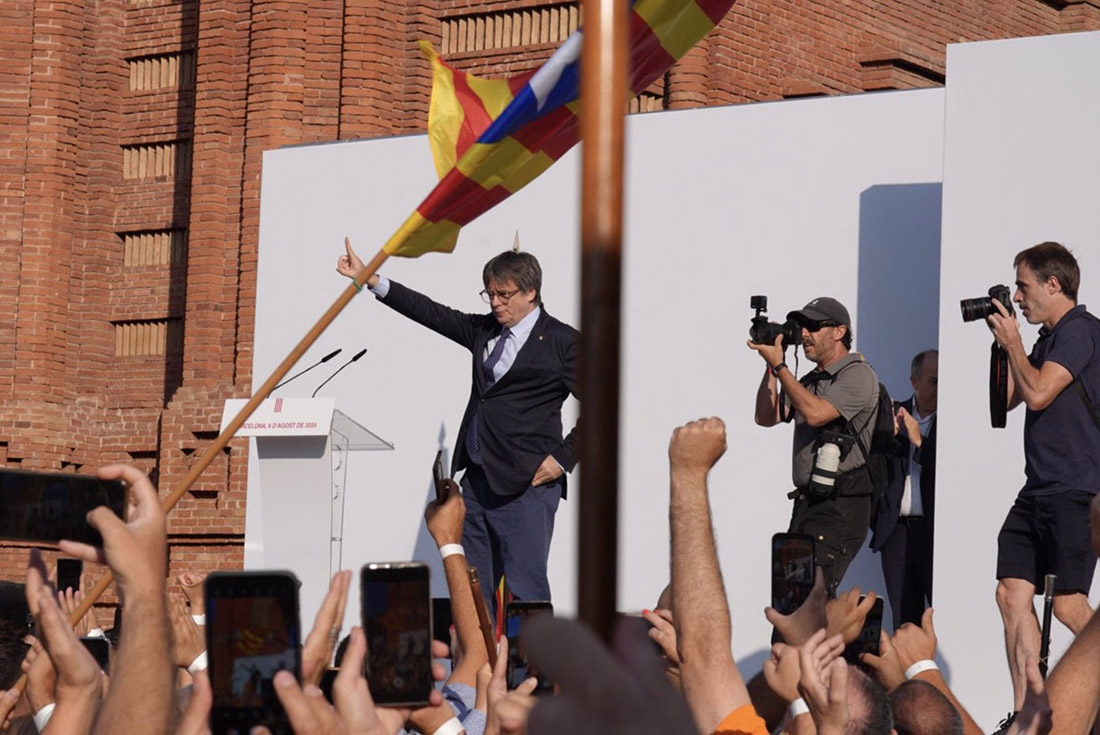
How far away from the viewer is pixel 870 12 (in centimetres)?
1552

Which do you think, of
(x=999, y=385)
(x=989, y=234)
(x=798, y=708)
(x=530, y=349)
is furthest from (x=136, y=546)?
(x=989, y=234)

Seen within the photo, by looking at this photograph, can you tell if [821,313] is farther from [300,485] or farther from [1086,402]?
[300,485]

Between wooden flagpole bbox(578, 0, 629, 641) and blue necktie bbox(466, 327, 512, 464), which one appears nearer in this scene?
wooden flagpole bbox(578, 0, 629, 641)

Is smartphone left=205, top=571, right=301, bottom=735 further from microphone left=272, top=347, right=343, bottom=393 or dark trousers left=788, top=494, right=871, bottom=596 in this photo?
microphone left=272, top=347, right=343, bottom=393

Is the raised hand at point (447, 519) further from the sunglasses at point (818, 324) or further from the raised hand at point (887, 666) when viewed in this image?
the sunglasses at point (818, 324)

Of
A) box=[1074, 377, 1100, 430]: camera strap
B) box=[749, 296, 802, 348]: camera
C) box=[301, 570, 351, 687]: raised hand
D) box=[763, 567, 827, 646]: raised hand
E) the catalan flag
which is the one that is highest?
the catalan flag

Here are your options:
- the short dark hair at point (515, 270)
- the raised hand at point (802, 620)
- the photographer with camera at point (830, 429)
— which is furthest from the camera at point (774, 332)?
the raised hand at point (802, 620)

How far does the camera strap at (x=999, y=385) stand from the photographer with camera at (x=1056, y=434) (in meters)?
0.26

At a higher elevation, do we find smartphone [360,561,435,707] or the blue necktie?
the blue necktie

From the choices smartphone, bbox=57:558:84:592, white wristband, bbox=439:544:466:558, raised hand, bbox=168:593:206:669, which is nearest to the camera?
raised hand, bbox=168:593:206:669

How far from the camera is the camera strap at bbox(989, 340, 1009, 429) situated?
6832 mm

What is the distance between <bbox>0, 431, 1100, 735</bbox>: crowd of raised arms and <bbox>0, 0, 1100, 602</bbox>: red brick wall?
34.1 feet

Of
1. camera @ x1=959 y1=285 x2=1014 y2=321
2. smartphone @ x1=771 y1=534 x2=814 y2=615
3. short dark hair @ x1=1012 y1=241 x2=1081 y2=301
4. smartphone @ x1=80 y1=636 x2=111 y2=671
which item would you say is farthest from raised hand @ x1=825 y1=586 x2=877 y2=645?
camera @ x1=959 y1=285 x2=1014 y2=321

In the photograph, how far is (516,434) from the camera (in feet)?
25.8
